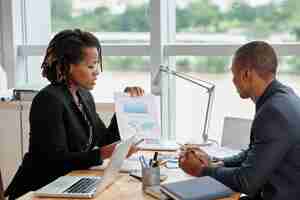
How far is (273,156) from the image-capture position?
1905 mm

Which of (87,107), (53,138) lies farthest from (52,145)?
(87,107)

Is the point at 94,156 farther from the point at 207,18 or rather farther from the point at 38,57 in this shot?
the point at 38,57

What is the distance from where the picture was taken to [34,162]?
2473 millimetres

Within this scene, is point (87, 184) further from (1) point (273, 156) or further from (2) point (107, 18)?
(2) point (107, 18)

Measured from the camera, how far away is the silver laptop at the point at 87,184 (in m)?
2.02

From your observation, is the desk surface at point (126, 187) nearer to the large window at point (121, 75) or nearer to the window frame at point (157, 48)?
the window frame at point (157, 48)

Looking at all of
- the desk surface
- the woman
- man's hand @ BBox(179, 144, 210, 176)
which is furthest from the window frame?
man's hand @ BBox(179, 144, 210, 176)

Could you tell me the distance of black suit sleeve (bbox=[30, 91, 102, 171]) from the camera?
2383mm

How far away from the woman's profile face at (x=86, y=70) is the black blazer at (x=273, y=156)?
93cm

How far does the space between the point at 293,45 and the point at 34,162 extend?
6.75 feet

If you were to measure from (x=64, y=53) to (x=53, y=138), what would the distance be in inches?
18.8

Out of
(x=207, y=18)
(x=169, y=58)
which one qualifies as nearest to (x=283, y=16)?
(x=207, y=18)

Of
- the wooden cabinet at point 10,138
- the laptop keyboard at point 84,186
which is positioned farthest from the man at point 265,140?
the wooden cabinet at point 10,138

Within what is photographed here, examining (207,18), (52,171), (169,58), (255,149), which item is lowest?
(52,171)
